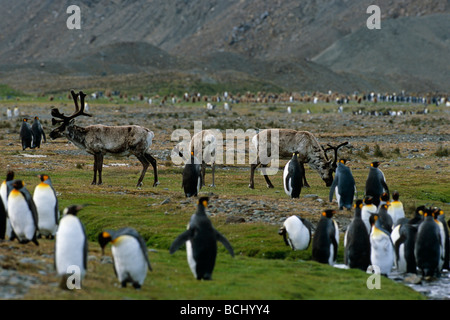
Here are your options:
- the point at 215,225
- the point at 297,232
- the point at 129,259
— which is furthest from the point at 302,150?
the point at 129,259

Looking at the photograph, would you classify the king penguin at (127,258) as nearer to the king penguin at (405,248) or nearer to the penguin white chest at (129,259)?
the penguin white chest at (129,259)

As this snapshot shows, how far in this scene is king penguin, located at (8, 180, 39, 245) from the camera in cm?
1057

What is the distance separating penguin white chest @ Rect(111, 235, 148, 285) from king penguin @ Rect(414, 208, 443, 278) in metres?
5.39

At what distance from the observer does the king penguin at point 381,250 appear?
11.9m

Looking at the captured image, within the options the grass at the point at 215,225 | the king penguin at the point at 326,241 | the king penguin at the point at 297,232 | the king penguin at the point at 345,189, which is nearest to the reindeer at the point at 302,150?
the grass at the point at 215,225

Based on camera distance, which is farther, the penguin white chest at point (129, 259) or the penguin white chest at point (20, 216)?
the penguin white chest at point (20, 216)

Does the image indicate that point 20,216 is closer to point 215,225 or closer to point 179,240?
point 179,240

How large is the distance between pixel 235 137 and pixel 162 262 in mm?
28537

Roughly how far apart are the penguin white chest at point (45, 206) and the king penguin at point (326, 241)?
15.8 feet

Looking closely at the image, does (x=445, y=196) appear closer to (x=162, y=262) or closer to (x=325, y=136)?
(x=162, y=262)

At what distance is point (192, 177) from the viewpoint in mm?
16844

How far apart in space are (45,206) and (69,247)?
277 cm

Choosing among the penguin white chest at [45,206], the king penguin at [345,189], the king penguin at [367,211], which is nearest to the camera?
the penguin white chest at [45,206]
